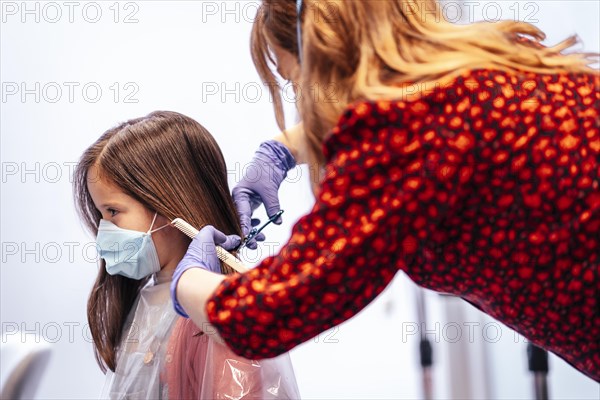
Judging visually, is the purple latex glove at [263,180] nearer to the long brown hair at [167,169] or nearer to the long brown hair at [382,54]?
the long brown hair at [167,169]

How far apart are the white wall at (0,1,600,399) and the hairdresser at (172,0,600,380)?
107 centimetres

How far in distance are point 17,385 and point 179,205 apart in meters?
0.47

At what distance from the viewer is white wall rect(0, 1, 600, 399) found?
6.53ft

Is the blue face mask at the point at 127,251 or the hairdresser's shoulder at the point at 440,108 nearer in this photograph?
the hairdresser's shoulder at the point at 440,108

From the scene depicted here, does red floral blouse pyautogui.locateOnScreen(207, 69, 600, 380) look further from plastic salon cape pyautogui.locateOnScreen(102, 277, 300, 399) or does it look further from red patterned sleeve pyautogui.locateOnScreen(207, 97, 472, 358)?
plastic salon cape pyautogui.locateOnScreen(102, 277, 300, 399)

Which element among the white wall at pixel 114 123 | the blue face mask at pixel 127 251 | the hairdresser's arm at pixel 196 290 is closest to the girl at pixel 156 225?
the blue face mask at pixel 127 251

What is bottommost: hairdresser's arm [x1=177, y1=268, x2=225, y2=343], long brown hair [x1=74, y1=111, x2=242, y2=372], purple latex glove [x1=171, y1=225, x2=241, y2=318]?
hairdresser's arm [x1=177, y1=268, x2=225, y2=343]

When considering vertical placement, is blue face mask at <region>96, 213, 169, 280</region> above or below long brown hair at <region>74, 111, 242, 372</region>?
below

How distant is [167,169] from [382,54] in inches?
26.2

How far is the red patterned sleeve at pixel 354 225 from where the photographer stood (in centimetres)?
84

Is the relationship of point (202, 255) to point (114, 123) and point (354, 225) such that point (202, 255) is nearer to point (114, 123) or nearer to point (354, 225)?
point (354, 225)

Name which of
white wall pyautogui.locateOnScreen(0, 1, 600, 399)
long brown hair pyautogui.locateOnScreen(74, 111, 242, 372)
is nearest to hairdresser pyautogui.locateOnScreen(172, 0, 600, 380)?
long brown hair pyautogui.locateOnScreen(74, 111, 242, 372)

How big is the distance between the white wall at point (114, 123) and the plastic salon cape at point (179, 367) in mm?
553

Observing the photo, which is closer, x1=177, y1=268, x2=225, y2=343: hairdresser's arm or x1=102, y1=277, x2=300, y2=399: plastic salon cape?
x1=177, y1=268, x2=225, y2=343: hairdresser's arm
